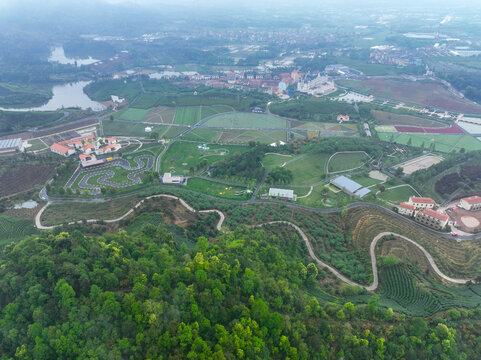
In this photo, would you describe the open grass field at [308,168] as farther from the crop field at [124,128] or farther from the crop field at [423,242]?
the crop field at [124,128]

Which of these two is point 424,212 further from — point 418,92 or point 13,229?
point 418,92

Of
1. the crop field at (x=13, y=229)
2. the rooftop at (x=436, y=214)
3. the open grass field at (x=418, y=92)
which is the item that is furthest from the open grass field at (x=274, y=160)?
the open grass field at (x=418, y=92)

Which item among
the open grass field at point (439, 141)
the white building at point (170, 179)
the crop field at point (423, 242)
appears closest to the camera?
the crop field at point (423, 242)

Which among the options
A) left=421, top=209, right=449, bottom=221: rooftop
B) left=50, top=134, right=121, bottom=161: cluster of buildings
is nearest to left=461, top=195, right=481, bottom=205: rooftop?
left=421, top=209, right=449, bottom=221: rooftop

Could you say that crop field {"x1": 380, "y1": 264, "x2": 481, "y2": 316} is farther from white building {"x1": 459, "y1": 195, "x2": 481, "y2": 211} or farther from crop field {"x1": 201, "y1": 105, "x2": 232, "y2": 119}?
crop field {"x1": 201, "y1": 105, "x2": 232, "y2": 119}

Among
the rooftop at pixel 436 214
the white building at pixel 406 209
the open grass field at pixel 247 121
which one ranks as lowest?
the open grass field at pixel 247 121

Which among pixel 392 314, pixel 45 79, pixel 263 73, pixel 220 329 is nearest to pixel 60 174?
pixel 220 329
